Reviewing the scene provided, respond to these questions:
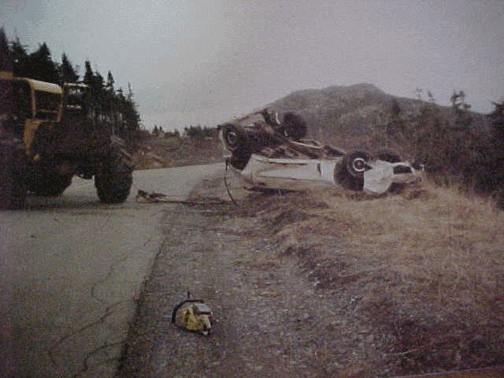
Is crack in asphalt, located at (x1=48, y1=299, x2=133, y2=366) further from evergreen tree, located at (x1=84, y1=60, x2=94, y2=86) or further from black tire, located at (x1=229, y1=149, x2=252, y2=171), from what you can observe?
black tire, located at (x1=229, y1=149, x2=252, y2=171)

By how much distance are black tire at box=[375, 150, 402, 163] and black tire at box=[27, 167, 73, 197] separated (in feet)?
9.87

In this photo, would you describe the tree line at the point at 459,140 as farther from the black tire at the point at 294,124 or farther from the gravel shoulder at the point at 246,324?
the gravel shoulder at the point at 246,324

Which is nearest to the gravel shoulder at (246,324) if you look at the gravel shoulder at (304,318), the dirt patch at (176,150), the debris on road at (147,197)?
the gravel shoulder at (304,318)

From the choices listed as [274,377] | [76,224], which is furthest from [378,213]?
[76,224]

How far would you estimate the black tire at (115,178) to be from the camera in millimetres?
4903

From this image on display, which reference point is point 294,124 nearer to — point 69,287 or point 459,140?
point 459,140

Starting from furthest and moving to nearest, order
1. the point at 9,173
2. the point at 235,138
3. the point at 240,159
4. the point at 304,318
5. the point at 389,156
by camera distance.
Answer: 1. the point at 240,159
2. the point at 235,138
3. the point at 389,156
4. the point at 9,173
5. the point at 304,318

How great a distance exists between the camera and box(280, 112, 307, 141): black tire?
2717 mm

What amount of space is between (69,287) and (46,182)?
2.74 m

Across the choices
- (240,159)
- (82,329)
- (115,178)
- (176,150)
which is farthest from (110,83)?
(115,178)

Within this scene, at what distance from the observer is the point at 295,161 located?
4344 mm

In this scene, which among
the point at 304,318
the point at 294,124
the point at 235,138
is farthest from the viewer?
the point at 235,138

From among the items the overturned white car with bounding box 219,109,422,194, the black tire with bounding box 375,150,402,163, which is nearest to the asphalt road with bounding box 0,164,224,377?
the overturned white car with bounding box 219,109,422,194

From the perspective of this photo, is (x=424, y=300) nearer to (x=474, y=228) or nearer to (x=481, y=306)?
(x=481, y=306)
